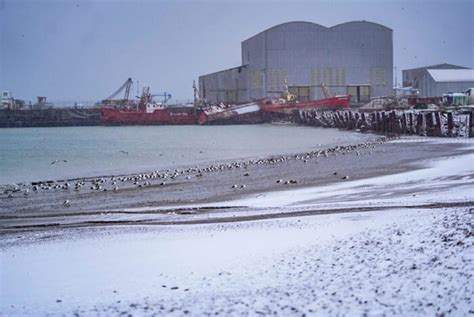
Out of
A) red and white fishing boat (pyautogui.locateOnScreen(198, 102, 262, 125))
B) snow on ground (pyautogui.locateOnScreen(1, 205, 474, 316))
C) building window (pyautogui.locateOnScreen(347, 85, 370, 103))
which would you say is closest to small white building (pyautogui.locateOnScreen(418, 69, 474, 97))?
building window (pyautogui.locateOnScreen(347, 85, 370, 103))

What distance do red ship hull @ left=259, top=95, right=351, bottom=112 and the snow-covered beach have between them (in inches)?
1965

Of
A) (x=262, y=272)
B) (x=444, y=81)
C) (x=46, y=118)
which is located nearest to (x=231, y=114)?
(x=444, y=81)

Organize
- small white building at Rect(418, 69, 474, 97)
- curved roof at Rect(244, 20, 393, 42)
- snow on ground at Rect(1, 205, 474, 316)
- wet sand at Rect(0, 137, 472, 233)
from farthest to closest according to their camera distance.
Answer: small white building at Rect(418, 69, 474, 97)
curved roof at Rect(244, 20, 393, 42)
wet sand at Rect(0, 137, 472, 233)
snow on ground at Rect(1, 205, 474, 316)

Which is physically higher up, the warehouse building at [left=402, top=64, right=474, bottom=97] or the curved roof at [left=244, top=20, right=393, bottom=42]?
the curved roof at [left=244, top=20, right=393, bottom=42]

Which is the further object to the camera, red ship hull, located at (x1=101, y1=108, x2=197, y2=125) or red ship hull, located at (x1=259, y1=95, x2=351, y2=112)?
red ship hull, located at (x1=101, y1=108, x2=197, y2=125)

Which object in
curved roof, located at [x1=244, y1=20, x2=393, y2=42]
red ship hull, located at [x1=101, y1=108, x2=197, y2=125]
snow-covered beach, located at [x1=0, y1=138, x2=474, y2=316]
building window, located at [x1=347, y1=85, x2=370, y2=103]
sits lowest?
snow-covered beach, located at [x1=0, y1=138, x2=474, y2=316]

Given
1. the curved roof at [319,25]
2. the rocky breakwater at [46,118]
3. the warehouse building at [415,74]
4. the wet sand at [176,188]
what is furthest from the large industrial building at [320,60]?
the wet sand at [176,188]

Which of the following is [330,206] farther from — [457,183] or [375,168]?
[375,168]

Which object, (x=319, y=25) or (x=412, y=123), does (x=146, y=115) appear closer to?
(x=319, y=25)

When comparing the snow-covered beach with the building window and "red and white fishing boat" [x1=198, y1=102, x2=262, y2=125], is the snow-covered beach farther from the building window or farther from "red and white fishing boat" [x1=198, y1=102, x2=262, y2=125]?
"red and white fishing boat" [x1=198, y1=102, x2=262, y2=125]

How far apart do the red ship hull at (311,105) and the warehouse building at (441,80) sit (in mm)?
11708

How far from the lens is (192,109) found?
3017 inches

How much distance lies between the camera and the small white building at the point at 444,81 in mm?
65062

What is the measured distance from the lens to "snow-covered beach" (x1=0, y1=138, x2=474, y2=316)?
4590mm
